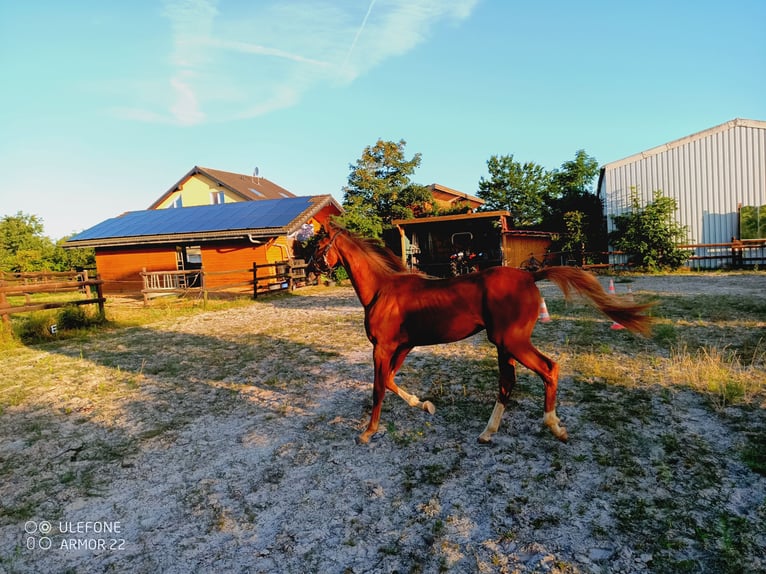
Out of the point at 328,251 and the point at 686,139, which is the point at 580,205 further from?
the point at 328,251

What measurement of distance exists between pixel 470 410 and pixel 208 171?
116 ft

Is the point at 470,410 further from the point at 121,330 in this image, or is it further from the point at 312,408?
the point at 121,330

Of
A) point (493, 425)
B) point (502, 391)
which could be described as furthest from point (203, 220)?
point (493, 425)

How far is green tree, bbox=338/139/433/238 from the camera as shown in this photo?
28578mm

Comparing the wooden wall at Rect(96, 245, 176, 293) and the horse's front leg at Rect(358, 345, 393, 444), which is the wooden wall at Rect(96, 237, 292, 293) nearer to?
the wooden wall at Rect(96, 245, 176, 293)

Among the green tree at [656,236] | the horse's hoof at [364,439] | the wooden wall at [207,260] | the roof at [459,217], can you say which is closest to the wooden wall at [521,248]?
the roof at [459,217]

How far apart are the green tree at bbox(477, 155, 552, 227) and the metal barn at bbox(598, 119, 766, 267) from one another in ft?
36.4

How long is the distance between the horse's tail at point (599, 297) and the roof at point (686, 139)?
1974 cm

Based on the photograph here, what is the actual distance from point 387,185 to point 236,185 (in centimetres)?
1334

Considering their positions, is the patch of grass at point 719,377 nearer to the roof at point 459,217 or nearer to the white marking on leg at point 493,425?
the white marking on leg at point 493,425

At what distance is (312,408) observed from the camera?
5.09 meters

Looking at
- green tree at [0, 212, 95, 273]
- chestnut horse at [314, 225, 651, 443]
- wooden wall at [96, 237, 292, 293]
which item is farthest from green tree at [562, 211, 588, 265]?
green tree at [0, 212, 95, 273]

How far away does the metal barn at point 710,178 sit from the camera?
1847cm

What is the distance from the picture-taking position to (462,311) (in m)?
4.04
